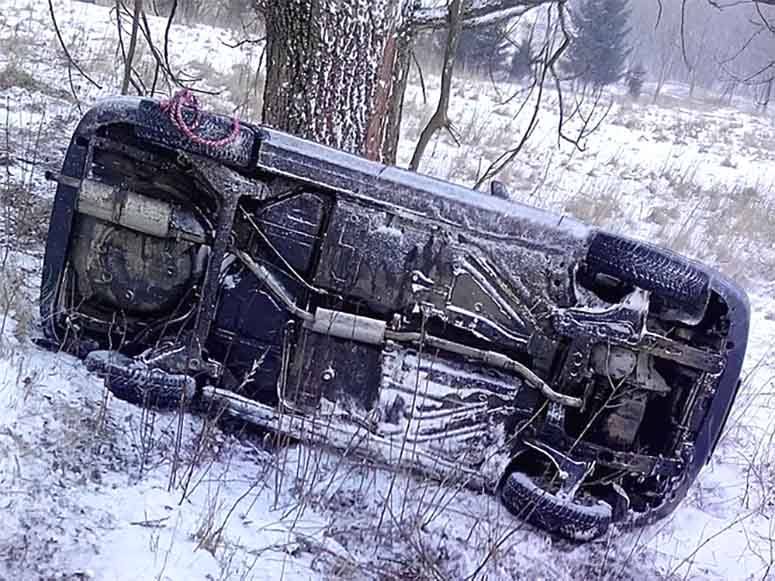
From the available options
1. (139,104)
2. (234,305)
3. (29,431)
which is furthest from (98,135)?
(29,431)

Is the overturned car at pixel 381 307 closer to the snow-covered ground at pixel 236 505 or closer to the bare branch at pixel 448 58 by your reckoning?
the snow-covered ground at pixel 236 505

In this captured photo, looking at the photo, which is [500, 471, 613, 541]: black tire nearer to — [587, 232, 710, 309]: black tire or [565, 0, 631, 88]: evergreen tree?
[587, 232, 710, 309]: black tire

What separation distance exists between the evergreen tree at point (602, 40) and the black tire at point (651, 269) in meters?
22.5

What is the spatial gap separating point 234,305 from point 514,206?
109 cm

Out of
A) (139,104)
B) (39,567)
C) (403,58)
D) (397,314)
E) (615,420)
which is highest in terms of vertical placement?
(403,58)

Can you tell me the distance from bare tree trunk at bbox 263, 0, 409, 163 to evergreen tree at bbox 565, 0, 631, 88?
2162 centimetres

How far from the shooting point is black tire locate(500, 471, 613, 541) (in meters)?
2.90

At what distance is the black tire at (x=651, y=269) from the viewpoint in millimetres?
2977

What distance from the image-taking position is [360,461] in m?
3.01

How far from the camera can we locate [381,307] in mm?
3070

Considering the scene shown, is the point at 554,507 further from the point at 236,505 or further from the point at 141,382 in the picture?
the point at 141,382

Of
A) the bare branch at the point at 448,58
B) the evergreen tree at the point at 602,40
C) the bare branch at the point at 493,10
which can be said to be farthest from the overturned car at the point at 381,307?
the evergreen tree at the point at 602,40

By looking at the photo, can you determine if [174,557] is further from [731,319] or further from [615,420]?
[731,319]

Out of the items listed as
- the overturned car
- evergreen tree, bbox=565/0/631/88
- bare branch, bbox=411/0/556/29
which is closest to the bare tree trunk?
bare branch, bbox=411/0/556/29
